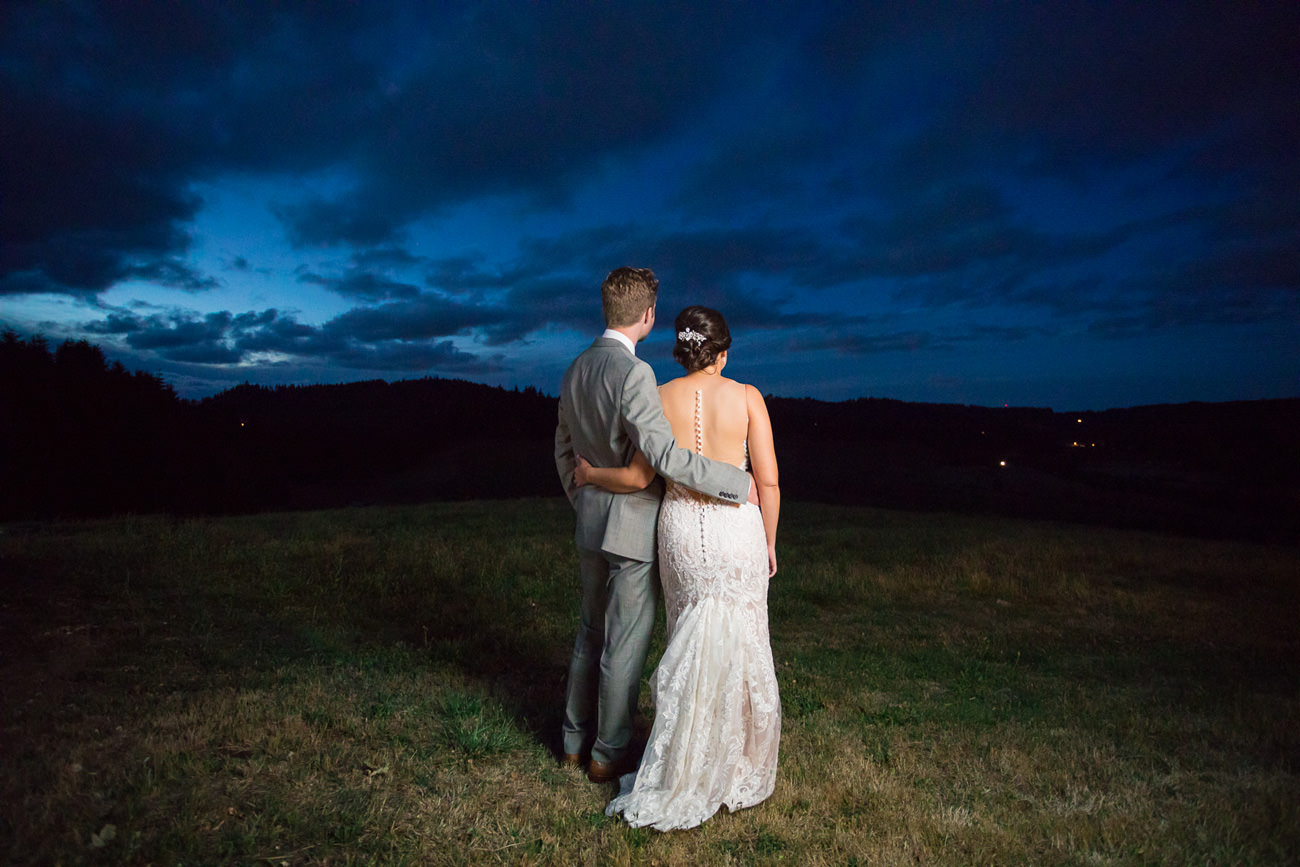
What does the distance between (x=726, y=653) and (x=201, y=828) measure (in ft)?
9.85

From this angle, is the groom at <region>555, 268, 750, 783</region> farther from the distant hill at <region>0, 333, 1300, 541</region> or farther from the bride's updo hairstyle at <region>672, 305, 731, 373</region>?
the distant hill at <region>0, 333, 1300, 541</region>

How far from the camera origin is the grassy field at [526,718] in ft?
13.2

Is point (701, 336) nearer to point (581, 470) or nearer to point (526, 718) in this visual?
point (581, 470)

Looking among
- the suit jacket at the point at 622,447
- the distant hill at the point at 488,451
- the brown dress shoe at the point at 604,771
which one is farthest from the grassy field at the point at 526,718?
the distant hill at the point at 488,451

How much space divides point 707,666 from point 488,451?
187 feet

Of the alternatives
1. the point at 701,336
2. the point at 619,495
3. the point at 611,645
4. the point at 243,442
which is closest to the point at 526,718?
the point at 611,645

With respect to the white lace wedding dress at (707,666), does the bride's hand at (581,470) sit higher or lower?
higher

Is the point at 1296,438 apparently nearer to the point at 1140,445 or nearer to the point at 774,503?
the point at 1140,445

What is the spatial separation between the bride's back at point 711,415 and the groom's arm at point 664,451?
0.21m

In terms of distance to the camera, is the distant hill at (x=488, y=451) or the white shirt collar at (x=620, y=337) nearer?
the white shirt collar at (x=620, y=337)

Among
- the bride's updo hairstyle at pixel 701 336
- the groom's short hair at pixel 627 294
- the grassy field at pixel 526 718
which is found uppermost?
the groom's short hair at pixel 627 294

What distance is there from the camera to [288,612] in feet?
29.4

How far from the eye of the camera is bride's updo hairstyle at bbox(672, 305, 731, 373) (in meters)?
4.25

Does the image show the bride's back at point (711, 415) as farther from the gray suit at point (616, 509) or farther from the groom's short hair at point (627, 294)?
the groom's short hair at point (627, 294)
